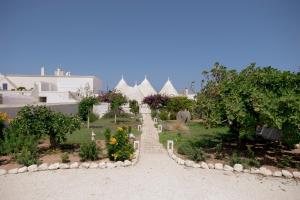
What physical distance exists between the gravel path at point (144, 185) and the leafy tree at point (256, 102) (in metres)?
2.68

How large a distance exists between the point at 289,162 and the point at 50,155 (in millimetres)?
10373

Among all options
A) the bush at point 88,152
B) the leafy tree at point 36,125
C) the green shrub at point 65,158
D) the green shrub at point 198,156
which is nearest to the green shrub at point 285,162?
the green shrub at point 198,156

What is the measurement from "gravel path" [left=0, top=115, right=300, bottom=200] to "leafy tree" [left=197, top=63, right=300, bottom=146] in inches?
106

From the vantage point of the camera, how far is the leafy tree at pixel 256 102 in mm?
11234

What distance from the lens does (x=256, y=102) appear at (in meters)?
11.6

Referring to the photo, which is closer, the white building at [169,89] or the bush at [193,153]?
the bush at [193,153]

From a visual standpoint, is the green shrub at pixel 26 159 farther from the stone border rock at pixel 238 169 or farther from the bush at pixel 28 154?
the stone border rock at pixel 238 169

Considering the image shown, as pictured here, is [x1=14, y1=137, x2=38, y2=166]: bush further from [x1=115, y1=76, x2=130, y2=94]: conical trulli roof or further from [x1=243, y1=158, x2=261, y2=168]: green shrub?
[x1=115, y1=76, x2=130, y2=94]: conical trulli roof

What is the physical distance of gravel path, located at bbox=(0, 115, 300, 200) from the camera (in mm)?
8030

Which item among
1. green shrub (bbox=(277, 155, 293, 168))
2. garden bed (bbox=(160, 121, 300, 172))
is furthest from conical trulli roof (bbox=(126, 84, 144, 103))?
green shrub (bbox=(277, 155, 293, 168))

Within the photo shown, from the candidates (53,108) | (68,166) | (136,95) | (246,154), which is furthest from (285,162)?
(136,95)

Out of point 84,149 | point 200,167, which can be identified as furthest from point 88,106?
point 200,167

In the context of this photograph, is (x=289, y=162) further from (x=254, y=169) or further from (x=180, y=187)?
(x=180, y=187)

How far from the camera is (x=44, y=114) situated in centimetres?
1266
